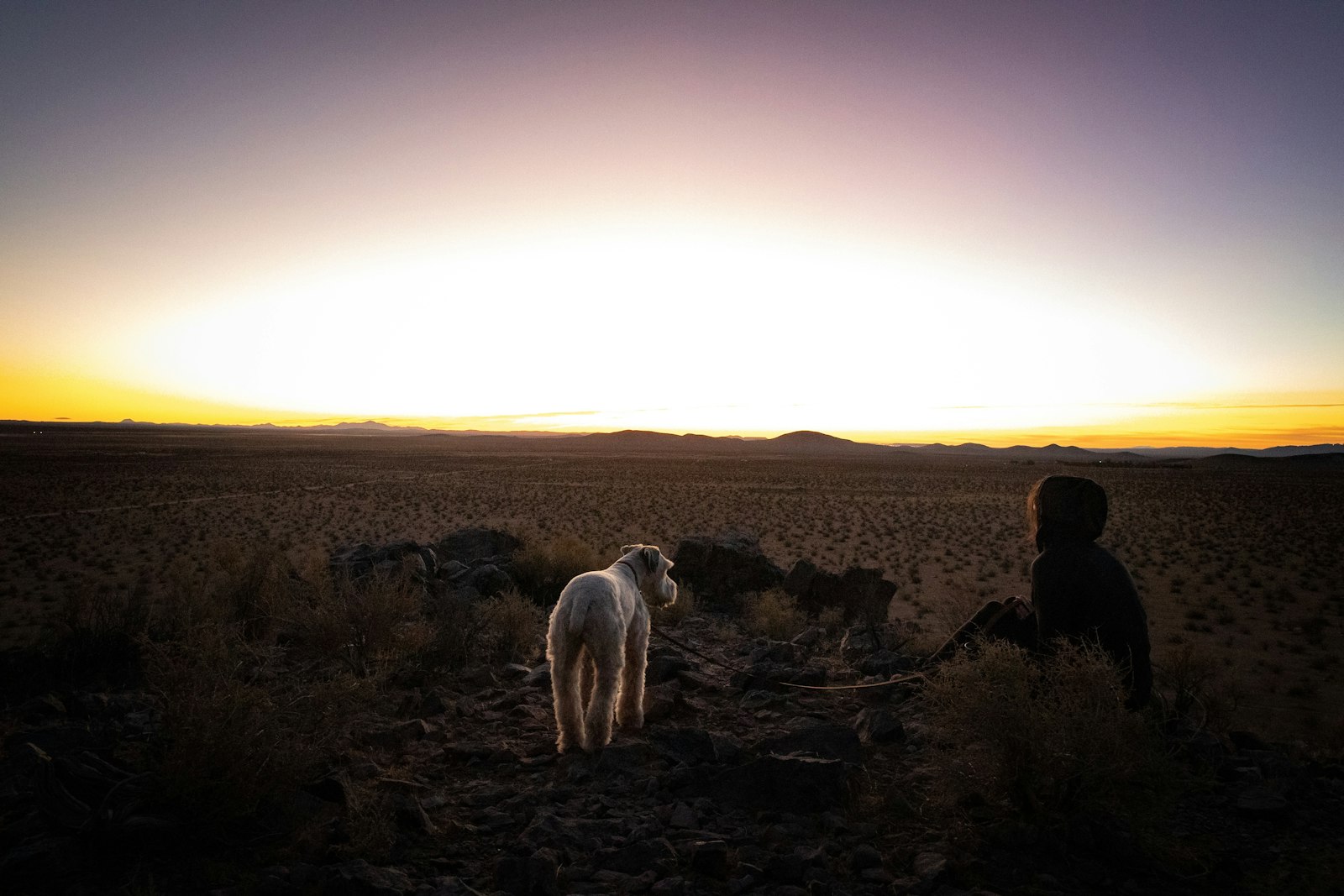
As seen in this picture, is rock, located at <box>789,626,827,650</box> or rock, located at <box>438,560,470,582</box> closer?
rock, located at <box>789,626,827,650</box>

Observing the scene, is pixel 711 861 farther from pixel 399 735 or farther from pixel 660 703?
pixel 399 735

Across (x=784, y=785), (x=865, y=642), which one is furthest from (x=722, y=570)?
(x=784, y=785)

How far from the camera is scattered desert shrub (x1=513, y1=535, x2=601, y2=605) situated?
11.6m

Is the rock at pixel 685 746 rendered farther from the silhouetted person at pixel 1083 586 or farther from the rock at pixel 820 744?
the silhouetted person at pixel 1083 586

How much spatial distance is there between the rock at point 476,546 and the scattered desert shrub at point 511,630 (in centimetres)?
432

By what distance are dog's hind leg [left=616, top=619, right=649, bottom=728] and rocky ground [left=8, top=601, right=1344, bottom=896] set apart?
16 cm

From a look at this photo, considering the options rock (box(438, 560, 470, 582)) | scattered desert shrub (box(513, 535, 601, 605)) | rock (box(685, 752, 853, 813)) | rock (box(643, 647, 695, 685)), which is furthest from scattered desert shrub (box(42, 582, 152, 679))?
rock (box(685, 752, 853, 813))

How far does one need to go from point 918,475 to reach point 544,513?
47485 millimetres

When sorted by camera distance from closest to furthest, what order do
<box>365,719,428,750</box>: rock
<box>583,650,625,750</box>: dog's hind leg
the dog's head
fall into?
<box>583,650,625,750</box>: dog's hind leg, <box>365,719,428,750</box>: rock, the dog's head

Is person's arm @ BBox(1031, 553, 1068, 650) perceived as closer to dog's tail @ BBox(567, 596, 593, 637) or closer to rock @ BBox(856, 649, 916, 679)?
rock @ BBox(856, 649, 916, 679)

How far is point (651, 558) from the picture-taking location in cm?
699

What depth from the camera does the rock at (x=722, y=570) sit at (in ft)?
40.0

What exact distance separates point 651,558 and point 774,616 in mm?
3873

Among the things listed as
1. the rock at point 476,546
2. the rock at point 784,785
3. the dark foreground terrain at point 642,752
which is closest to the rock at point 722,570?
the dark foreground terrain at point 642,752
